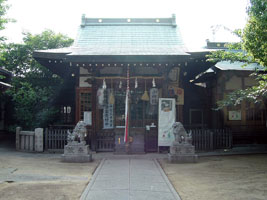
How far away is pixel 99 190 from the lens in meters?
5.55

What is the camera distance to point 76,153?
9172 millimetres

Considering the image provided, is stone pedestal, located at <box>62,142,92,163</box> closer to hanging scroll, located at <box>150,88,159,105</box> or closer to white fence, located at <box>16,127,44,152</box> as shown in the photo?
white fence, located at <box>16,127,44,152</box>

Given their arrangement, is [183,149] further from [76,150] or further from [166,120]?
[76,150]

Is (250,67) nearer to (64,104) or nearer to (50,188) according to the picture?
(64,104)

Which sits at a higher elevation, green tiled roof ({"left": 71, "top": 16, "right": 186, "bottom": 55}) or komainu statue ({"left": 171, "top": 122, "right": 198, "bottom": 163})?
green tiled roof ({"left": 71, "top": 16, "right": 186, "bottom": 55})

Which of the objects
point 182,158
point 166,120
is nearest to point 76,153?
point 182,158

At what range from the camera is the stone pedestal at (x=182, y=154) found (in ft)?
30.0

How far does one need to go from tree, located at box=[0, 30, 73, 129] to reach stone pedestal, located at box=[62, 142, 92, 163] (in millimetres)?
4078

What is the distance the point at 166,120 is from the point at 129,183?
5118 millimetres

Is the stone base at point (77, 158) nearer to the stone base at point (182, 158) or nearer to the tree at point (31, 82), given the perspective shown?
the stone base at point (182, 158)

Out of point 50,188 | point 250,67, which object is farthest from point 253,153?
point 50,188

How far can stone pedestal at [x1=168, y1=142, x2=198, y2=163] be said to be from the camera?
9148mm

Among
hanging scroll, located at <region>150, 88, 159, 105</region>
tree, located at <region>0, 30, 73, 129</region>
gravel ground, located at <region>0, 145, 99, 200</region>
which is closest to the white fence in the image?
tree, located at <region>0, 30, 73, 129</region>

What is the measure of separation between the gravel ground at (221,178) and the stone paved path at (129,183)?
0.35 m
